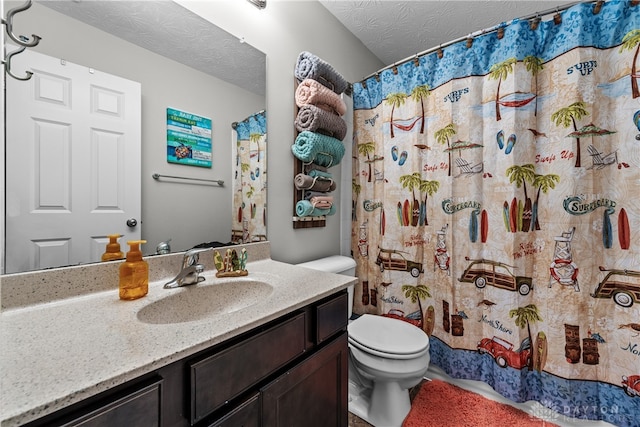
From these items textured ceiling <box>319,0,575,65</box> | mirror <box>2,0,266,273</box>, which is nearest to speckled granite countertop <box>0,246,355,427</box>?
mirror <box>2,0,266,273</box>

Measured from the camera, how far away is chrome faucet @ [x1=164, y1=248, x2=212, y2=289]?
887mm

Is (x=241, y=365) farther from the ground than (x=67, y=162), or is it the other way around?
(x=67, y=162)

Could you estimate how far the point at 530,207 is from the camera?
125 centimetres

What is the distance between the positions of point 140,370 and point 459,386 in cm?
168

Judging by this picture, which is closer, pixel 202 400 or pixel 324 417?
pixel 202 400

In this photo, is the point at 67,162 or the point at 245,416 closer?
the point at 245,416

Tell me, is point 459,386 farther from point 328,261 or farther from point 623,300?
point 328,261

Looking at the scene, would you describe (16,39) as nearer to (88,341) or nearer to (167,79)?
(167,79)

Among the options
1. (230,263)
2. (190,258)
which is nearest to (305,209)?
(230,263)

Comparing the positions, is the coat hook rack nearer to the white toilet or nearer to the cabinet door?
the cabinet door

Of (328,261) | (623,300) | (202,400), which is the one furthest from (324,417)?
(623,300)

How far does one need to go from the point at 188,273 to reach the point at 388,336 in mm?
984

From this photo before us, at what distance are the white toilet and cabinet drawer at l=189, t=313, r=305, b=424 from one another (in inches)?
22.9

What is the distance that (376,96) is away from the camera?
5.85ft
